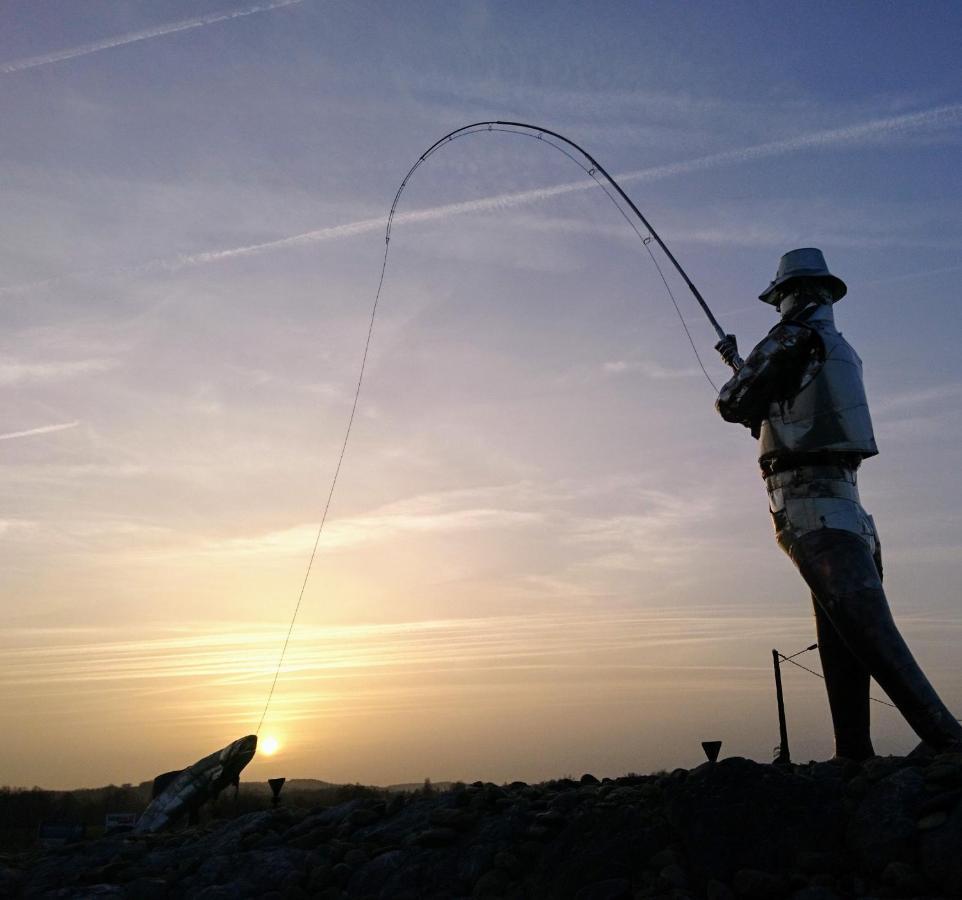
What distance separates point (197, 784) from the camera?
1772 centimetres

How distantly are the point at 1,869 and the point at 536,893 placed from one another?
6.09 m

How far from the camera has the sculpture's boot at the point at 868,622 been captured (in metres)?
7.94

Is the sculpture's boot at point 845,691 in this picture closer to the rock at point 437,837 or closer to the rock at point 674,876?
the rock at point 674,876

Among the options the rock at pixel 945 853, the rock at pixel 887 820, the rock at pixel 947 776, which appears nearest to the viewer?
the rock at pixel 945 853

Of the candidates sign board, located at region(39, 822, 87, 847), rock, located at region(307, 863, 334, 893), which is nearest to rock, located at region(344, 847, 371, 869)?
rock, located at region(307, 863, 334, 893)

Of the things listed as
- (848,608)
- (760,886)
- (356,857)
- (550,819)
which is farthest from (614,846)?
(848,608)

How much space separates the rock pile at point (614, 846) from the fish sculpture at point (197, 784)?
7.40 metres

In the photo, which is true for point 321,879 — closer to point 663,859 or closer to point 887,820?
point 663,859

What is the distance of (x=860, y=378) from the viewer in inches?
355

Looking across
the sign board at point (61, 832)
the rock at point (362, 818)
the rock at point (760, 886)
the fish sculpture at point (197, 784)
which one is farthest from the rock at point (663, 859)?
the fish sculpture at point (197, 784)

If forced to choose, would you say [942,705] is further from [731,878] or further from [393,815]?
[393,815]

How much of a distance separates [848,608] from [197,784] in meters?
13.2

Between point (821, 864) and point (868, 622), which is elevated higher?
point (868, 622)

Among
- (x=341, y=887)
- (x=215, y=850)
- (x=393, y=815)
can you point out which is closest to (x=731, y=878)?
(x=341, y=887)
